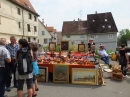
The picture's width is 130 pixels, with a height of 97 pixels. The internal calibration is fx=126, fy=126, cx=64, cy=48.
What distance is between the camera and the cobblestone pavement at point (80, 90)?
3.98 meters

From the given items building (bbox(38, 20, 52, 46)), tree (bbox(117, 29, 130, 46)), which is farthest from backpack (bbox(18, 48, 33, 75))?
tree (bbox(117, 29, 130, 46))

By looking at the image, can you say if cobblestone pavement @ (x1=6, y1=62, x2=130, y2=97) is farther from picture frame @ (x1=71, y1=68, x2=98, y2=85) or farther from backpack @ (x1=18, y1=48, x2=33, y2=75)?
backpack @ (x1=18, y1=48, x2=33, y2=75)

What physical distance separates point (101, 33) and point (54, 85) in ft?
99.3

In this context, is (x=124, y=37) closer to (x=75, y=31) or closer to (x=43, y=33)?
(x=75, y=31)

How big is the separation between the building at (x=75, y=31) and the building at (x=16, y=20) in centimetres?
1040

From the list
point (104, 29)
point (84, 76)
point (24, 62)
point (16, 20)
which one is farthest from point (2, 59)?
point (104, 29)

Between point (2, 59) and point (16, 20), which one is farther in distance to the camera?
point (16, 20)

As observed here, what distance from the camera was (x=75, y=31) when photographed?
1378 inches

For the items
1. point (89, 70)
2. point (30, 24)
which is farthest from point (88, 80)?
point (30, 24)

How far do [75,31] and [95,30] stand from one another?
5419 millimetres

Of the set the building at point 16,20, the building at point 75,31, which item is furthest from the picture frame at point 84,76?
the building at point 75,31

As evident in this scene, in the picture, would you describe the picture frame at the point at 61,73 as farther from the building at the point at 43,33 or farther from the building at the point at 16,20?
the building at the point at 43,33

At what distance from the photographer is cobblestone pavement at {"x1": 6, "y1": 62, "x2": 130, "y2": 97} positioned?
3.98 meters

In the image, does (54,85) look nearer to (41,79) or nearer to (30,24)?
(41,79)
